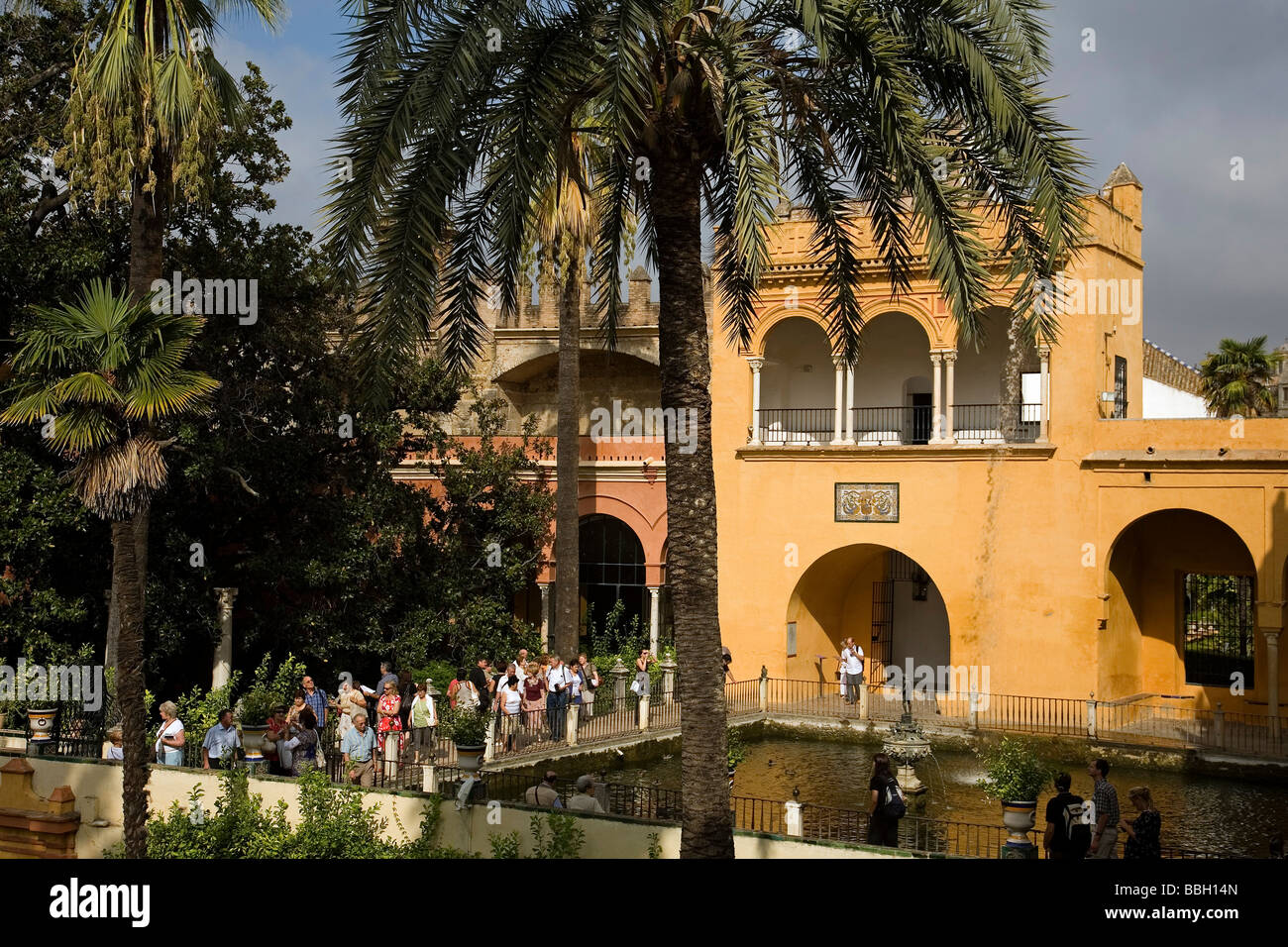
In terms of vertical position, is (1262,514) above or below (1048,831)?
above

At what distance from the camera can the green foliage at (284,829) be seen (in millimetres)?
12391

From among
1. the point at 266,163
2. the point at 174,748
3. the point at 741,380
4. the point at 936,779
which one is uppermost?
the point at 266,163

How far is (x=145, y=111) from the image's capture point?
16078mm

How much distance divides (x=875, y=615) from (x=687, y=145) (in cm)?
1909

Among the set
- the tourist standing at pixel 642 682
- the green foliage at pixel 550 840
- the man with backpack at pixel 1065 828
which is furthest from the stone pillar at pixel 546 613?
the man with backpack at pixel 1065 828

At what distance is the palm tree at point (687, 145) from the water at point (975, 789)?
8343mm

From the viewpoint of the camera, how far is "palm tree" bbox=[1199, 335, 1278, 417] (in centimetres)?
3344

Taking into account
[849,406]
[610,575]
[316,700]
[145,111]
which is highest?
[145,111]

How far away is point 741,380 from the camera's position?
1034 inches

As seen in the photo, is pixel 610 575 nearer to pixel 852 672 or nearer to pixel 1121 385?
pixel 852 672

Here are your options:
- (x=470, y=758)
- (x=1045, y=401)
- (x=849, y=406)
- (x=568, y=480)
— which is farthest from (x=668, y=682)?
(x=470, y=758)

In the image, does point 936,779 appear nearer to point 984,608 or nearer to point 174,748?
point 984,608

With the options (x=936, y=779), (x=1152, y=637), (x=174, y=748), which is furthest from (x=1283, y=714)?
(x=174, y=748)
